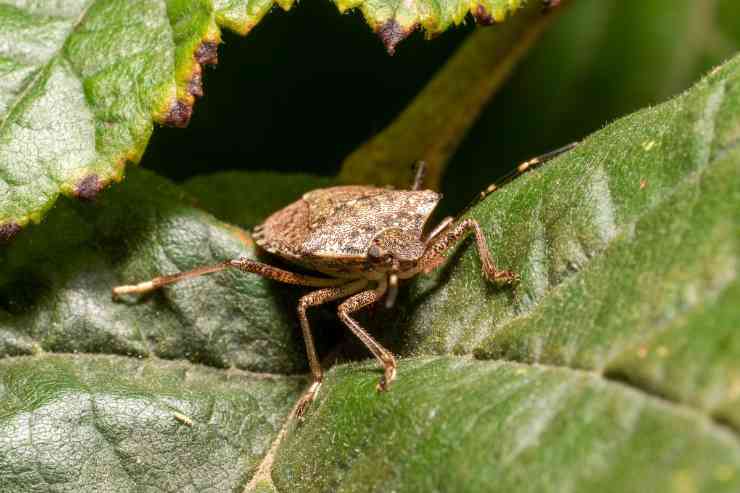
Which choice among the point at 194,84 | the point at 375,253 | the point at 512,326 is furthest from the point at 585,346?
the point at 194,84

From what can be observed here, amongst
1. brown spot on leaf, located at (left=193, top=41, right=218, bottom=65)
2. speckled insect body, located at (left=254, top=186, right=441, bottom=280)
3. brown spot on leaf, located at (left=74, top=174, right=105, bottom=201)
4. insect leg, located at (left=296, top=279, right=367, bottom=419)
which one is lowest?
insect leg, located at (left=296, top=279, right=367, bottom=419)

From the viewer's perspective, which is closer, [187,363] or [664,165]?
[664,165]

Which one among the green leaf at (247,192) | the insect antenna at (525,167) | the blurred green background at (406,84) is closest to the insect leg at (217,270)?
the green leaf at (247,192)

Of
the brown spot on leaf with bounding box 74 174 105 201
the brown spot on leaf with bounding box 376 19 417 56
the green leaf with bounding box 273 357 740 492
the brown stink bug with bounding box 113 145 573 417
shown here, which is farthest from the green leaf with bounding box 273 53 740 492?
the brown spot on leaf with bounding box 74 174 105 201

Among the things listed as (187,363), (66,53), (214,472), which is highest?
(66,53)

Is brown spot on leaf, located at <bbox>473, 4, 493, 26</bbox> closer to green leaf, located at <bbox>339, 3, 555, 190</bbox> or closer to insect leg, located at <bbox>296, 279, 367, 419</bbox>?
green leaf, located at <bbox>339, 3, 555, 190</bbox>

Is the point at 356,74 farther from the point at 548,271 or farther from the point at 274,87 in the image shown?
the point at 548,271

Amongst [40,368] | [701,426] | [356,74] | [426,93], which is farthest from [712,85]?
[356,74]

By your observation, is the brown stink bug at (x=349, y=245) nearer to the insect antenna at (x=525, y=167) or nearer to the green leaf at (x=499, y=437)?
the insect antenna at (x=525, y=167)
